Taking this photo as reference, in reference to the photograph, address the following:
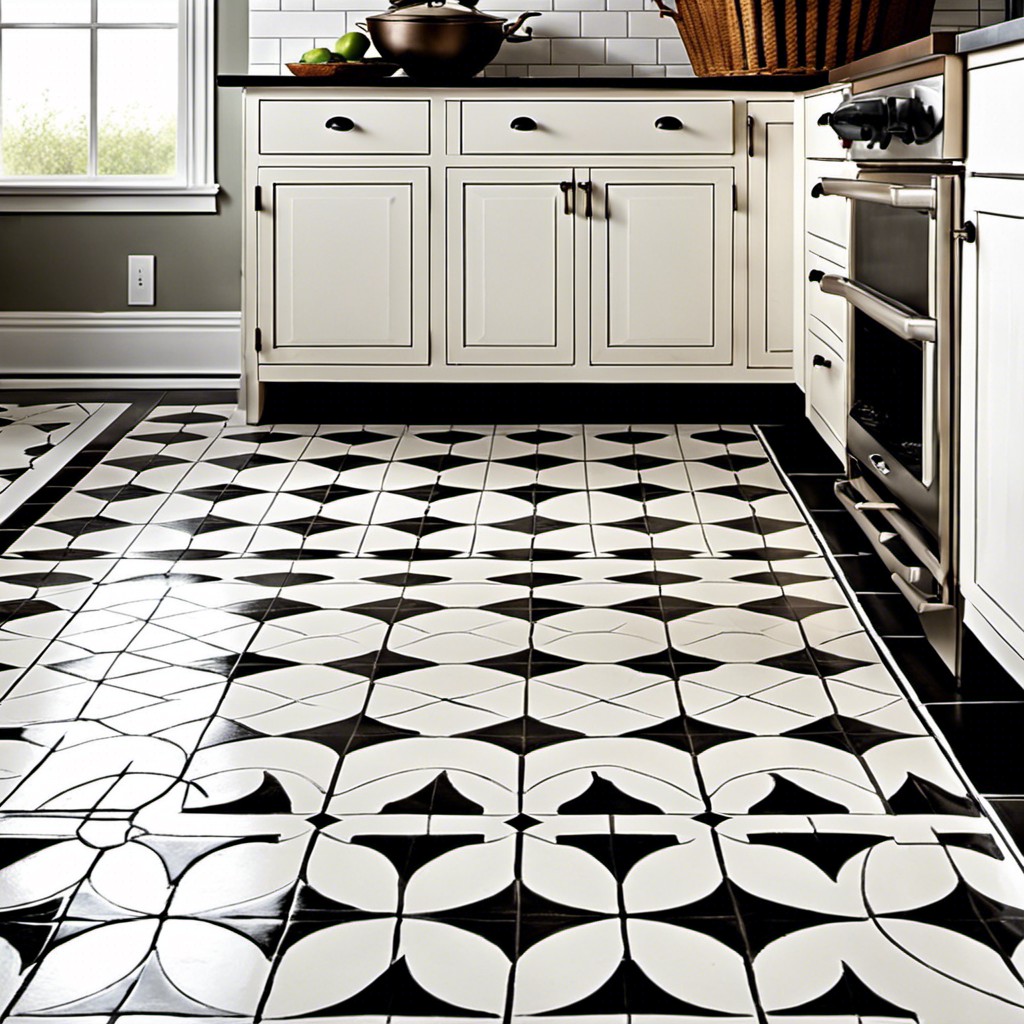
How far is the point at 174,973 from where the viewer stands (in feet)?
4.43

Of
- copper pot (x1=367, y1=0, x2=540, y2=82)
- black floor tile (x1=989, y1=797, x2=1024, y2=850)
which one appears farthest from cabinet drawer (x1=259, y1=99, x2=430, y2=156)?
black floor tile (x1=989, y1=797, x2=1024, y2=850)

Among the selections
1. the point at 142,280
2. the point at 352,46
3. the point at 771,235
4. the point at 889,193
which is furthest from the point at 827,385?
the point at 142,280

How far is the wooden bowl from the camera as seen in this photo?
13.0ft

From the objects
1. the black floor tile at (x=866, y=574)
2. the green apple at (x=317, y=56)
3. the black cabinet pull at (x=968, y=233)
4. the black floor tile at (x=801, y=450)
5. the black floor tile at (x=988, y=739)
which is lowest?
the black floor tile at (x=988, y=739)

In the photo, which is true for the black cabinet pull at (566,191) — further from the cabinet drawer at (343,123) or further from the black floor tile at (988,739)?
the black floor tile at (988,739)

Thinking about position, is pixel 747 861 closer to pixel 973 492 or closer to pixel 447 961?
pixel 447 961

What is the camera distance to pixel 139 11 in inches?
180

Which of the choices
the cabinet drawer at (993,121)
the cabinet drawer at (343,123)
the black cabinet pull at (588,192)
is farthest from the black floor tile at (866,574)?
the cabinet drawer at (343,123)

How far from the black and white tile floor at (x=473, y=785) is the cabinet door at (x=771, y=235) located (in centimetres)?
104

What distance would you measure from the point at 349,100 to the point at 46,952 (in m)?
2.92

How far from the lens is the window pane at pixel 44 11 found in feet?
15.0

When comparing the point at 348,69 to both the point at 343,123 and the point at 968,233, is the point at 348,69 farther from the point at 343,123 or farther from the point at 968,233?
the point at 968,233

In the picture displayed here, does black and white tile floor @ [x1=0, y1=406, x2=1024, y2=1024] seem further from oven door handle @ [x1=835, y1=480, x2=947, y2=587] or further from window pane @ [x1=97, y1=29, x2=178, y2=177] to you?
window pane @ [x1=97, y1=29, x2=178, y2=177]

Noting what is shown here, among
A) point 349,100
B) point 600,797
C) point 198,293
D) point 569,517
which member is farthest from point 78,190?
point 600,797
